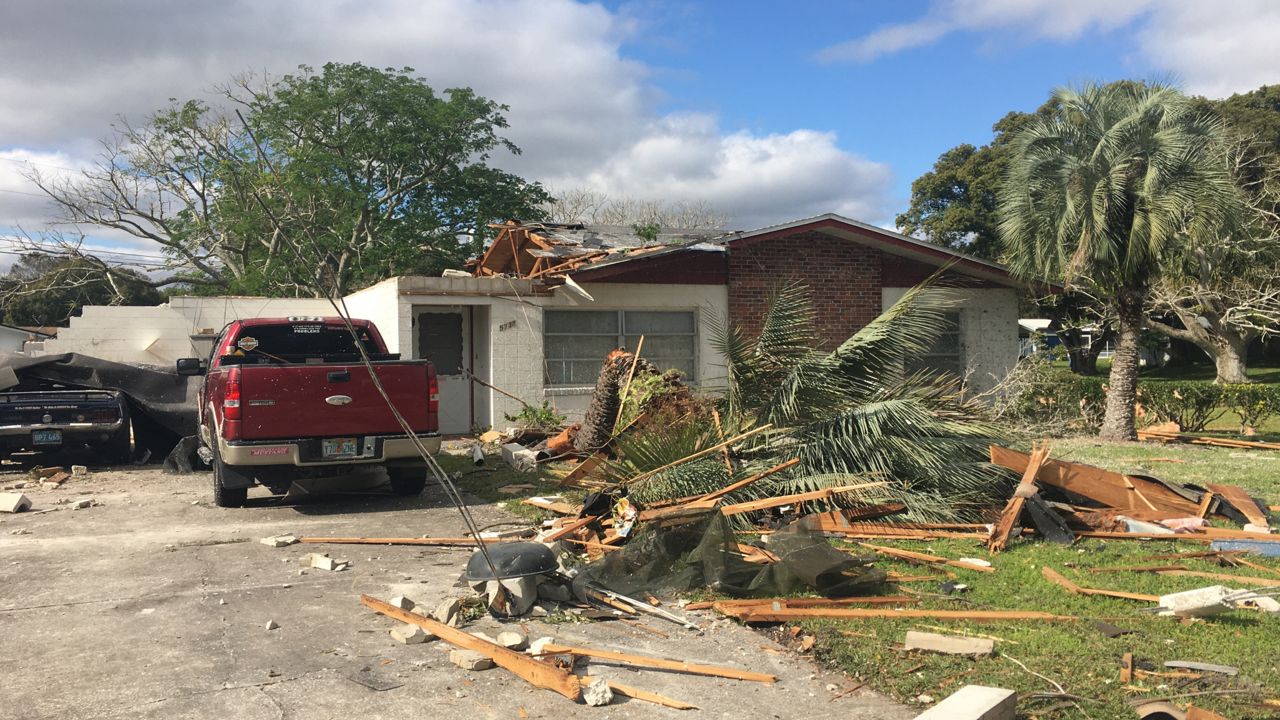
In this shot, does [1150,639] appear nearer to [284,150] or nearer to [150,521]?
[150,521]

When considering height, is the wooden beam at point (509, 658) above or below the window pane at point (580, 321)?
below

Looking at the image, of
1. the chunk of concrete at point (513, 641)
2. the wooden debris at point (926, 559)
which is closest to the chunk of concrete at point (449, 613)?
the chunk of concrete at point (513, 641)

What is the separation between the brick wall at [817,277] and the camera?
55.0 ft

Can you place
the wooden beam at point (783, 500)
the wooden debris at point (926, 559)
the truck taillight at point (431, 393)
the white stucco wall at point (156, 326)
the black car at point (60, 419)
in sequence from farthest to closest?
the white stucco wall at point (156, 326)
the black car at point (60, 419)
the truck taillight at point (431, 393)
the wooden beam at point (783, 500)
the wooden debris at point (926, 559)

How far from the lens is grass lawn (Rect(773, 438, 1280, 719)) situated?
4105 millimetres

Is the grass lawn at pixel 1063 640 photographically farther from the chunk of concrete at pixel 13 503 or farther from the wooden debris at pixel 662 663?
the chunk of concrete at pixel 13 503

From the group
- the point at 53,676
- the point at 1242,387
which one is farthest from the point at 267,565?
the point at 1242,387

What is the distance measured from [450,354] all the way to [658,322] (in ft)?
12.2

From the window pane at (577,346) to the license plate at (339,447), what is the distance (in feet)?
23.6

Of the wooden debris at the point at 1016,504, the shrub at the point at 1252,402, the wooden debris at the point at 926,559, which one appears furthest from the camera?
the shrub at the point at 1252,402

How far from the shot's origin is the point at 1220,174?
13711 mm

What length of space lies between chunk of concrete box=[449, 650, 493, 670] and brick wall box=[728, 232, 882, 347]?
40.4ft

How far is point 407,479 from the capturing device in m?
9.70

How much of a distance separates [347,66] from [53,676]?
27.3m
